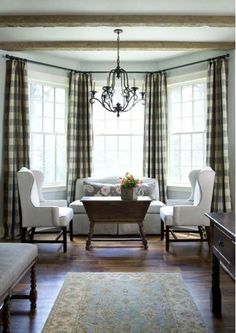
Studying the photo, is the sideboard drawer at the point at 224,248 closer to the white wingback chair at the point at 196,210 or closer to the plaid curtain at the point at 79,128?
the white wingback chair at the point at 196,210

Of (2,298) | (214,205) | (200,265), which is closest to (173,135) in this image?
(214,205)

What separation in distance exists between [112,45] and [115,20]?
94 centimetres

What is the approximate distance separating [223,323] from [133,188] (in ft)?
7.48

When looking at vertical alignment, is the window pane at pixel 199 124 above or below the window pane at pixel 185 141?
above

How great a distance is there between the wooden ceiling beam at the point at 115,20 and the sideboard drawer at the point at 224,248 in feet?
8.63

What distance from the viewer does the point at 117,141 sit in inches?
244

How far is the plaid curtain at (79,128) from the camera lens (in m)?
5.84

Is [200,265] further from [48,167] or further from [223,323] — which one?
[48,167]

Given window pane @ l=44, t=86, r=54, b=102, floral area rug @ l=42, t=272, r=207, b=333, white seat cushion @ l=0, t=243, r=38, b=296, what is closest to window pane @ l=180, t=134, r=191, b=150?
window pane @ l=44, t=86, r=54, b=102

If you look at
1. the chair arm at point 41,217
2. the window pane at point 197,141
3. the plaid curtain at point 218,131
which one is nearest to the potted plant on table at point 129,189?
the chair arm at point 41,217

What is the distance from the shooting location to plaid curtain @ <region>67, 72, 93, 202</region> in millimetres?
5840

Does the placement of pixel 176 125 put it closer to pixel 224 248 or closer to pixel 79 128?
pixel 79 128

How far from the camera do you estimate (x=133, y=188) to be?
14.7 feet

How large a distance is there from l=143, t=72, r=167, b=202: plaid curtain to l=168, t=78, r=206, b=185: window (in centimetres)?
19
